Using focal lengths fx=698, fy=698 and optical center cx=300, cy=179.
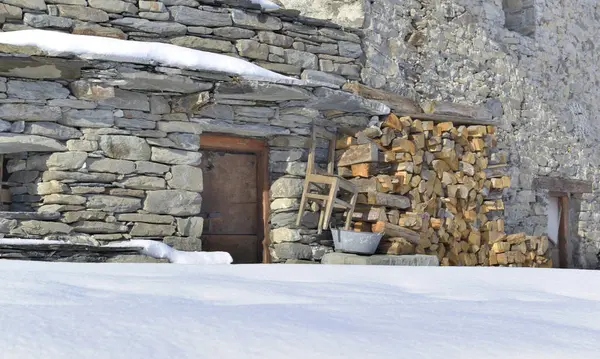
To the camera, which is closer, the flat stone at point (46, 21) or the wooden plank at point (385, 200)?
the flat stone at point (46, 21)

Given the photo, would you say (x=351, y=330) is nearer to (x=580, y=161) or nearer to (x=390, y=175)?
(x=390, y=175)

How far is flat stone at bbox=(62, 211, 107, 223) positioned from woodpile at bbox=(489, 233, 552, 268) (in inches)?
180

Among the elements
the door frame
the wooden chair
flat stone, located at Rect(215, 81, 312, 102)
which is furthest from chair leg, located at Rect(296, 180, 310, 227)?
flat stone, located at Rect(215, 81, 312, 102)

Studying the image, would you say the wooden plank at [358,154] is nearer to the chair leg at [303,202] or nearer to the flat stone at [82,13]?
the chair leg at [303,202]

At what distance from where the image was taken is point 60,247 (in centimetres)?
557

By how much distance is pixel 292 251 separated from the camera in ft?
23.4

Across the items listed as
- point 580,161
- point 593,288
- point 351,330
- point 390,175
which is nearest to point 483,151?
point 390,175

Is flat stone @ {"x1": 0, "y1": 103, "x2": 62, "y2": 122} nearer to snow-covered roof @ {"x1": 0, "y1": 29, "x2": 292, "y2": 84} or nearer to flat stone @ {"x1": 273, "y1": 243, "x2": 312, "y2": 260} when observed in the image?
snow-covered roof @ {"x1": 0, "y1": 29, "x2": 292, "y2": 84}

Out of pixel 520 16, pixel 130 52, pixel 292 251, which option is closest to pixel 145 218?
pixel 130 52

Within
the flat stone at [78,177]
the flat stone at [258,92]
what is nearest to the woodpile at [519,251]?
the flat stone at [258,92]

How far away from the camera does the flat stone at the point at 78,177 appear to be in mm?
6086

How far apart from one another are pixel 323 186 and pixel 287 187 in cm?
41

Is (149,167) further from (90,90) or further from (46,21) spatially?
(46,21)

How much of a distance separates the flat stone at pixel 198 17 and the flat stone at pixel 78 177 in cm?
167
